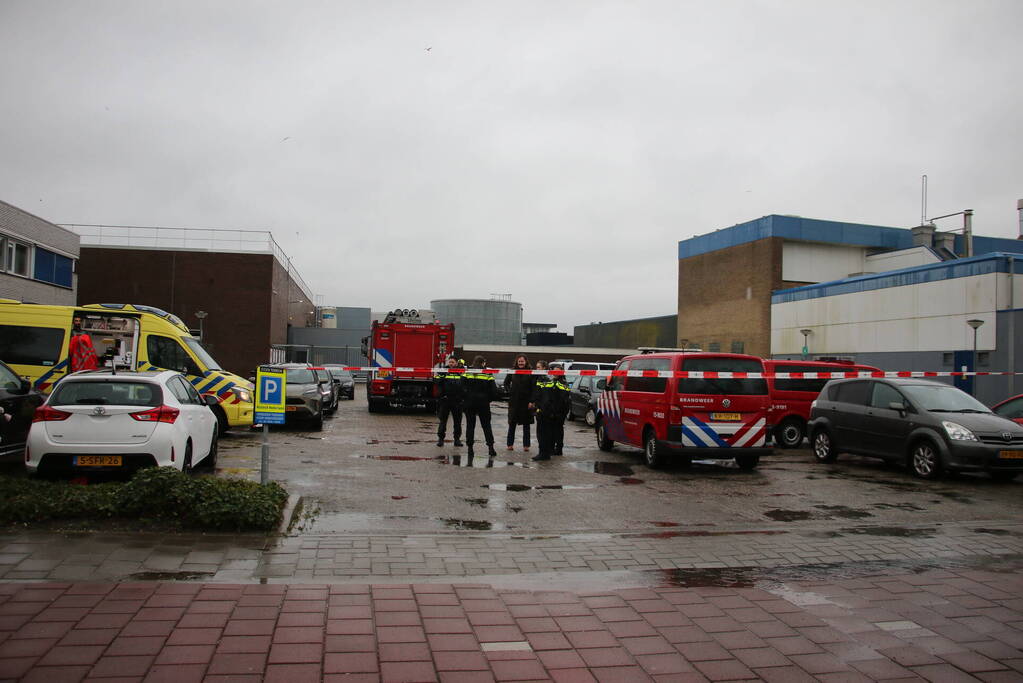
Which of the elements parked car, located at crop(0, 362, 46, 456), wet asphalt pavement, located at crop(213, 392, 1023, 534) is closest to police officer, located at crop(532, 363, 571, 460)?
Answer: wet asphalt pavement, located at crop(213, 392, 1023, 534)

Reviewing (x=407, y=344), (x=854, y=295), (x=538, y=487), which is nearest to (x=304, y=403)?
(x=407, y=344)

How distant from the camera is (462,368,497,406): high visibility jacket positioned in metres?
13.9

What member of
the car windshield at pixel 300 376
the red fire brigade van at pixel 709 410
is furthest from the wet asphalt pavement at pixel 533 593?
the car windshield at pixel 300 376

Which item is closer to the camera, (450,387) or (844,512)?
(844,512)

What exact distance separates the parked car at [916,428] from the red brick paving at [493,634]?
624 cm

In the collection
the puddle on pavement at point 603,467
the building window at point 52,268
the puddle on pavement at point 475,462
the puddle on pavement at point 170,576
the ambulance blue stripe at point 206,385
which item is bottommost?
the puddle on pavement at point 603,467

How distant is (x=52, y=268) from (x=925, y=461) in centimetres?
2681

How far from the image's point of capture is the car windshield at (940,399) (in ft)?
40.2

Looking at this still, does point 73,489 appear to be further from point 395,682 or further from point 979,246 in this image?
point 979,246

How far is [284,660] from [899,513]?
299 inches

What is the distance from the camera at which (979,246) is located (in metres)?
49.7

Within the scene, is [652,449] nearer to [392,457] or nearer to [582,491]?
[582,491]

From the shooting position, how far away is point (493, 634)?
4801 millimetres

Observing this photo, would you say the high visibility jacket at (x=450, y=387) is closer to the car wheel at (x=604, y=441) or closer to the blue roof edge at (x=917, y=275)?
the car wheel at (x=604, y=441)
